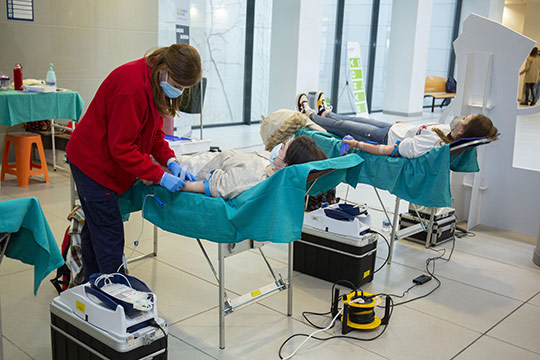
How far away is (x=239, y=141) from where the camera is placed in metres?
6.80

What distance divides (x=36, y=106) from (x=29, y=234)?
3.03 meters

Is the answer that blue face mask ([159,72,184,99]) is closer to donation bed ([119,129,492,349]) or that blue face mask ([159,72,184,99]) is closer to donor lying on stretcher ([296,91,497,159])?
donation bed ([119,129,492,349])

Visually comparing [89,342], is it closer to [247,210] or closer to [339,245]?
[247,210]

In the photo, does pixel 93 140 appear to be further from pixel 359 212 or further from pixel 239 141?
pixel 239 141

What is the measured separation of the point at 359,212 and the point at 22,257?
1786mm

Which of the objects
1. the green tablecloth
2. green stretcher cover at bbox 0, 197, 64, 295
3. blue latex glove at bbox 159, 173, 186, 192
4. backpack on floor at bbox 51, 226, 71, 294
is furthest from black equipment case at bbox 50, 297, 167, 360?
the green tablecloth

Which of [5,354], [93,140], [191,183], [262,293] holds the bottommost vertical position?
[5,354]

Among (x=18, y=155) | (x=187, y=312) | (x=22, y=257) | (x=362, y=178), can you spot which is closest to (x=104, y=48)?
(x=18, y=155)

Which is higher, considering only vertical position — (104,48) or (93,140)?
(104,48)

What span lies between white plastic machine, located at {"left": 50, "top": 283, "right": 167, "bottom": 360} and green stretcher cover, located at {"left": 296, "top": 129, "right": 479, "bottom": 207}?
183 cm

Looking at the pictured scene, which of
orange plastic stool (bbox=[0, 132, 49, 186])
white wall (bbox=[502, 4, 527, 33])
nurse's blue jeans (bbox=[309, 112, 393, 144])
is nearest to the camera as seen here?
nurse's blue jeans (bbox=[309, 112, 393, 144])

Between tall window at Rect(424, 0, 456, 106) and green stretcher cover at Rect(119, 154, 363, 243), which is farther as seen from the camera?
tall window at Rect(424, 0, 456, 106)

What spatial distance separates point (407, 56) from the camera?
→ 9.79m

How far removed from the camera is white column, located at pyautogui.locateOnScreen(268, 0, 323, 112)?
700 cm
